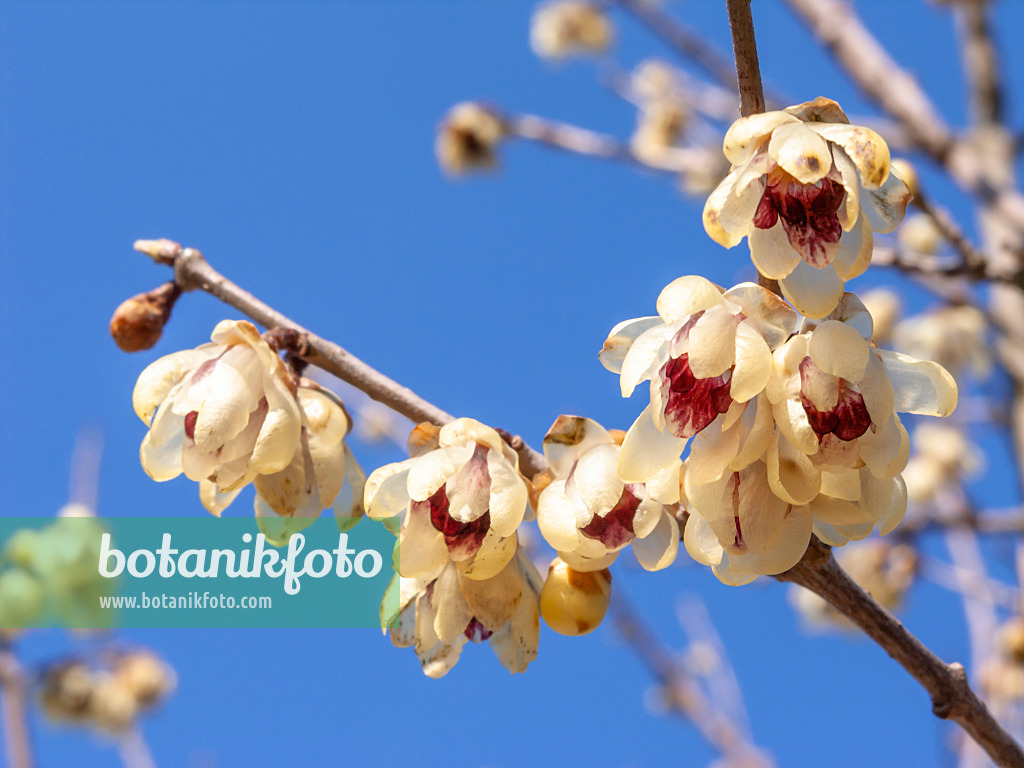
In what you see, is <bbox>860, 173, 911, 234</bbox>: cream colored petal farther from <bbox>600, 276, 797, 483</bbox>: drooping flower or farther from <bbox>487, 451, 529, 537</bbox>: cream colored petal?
<bbox>487, 451, 529, 537</bbox>: cream colored petal

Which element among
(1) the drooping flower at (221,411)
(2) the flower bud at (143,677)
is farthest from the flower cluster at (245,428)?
(2) the flower bud at (143,677)

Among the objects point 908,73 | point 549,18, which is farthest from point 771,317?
point 549,18

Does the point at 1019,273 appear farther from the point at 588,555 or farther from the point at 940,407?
the point at 588,555

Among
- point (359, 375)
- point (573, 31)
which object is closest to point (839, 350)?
point (359, 375)

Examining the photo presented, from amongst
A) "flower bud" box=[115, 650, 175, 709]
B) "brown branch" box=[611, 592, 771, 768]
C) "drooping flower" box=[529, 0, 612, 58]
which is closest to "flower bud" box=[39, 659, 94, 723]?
"flower bud" box=[115, 650, 175, 709]

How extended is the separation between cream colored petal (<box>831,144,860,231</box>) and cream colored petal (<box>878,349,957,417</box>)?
0.14 meters

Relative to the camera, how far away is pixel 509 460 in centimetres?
87

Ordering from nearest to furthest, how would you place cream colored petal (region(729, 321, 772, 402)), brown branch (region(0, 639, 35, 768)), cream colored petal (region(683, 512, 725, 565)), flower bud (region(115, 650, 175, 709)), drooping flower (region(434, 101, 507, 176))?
cream colored petal (region(729, 321, 772, 402)), cream colored petal (region(683, 512, 725, 565)), brown branch (region(0, 639, 35, 768)), flower bud (region(115, 650, 175, 709)), drooping flower (region(434, 101, 507, 176))

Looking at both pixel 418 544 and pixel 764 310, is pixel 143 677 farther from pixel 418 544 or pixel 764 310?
pixel 764 310

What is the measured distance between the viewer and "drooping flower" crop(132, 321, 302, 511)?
34.1 inches

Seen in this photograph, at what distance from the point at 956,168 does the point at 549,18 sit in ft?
8.63

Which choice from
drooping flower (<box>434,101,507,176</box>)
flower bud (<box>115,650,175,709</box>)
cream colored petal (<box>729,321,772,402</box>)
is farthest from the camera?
drooping flower (<box>434,101,507,176</box>)

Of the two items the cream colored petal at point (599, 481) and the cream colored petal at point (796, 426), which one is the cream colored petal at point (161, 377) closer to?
the cream colored petal at point (599, 481)

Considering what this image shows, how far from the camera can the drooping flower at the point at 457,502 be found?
81cm
